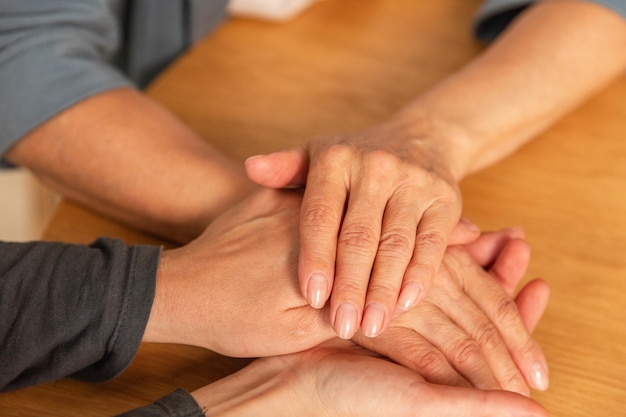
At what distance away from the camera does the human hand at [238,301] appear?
0.67 meters

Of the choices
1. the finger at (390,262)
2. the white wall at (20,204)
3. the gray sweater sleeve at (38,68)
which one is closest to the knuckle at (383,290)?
the finger at (390,262)

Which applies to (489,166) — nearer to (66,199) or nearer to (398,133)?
(398,133)

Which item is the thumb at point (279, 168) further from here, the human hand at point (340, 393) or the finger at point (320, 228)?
the human hand at point (340, 393)

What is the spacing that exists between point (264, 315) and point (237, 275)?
0.05 m

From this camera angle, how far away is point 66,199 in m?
0.88

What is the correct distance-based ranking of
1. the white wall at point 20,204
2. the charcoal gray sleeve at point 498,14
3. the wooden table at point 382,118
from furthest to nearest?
the white wall at point 20,204
the charcoal gray sleeve at point 498,14
the wooden table at point 382,118

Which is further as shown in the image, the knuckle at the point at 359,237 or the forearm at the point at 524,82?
the forearm at the point at 524,82

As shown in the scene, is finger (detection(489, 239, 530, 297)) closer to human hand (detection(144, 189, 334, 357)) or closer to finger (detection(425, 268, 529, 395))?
finger (detection(425, 268, 529, 395))

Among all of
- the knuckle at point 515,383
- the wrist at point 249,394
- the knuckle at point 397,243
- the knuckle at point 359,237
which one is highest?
the knuckle at point 359,237

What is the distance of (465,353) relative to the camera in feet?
2.22

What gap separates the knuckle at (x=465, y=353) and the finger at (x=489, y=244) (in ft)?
0.40

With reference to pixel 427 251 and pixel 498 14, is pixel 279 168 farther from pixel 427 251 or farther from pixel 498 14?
pixel 498 14

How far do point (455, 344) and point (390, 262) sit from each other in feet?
0.31

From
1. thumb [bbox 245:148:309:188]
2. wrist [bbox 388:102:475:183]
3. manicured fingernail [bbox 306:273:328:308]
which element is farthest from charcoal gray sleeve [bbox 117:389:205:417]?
wrist [bbox 388:102:475:183]
